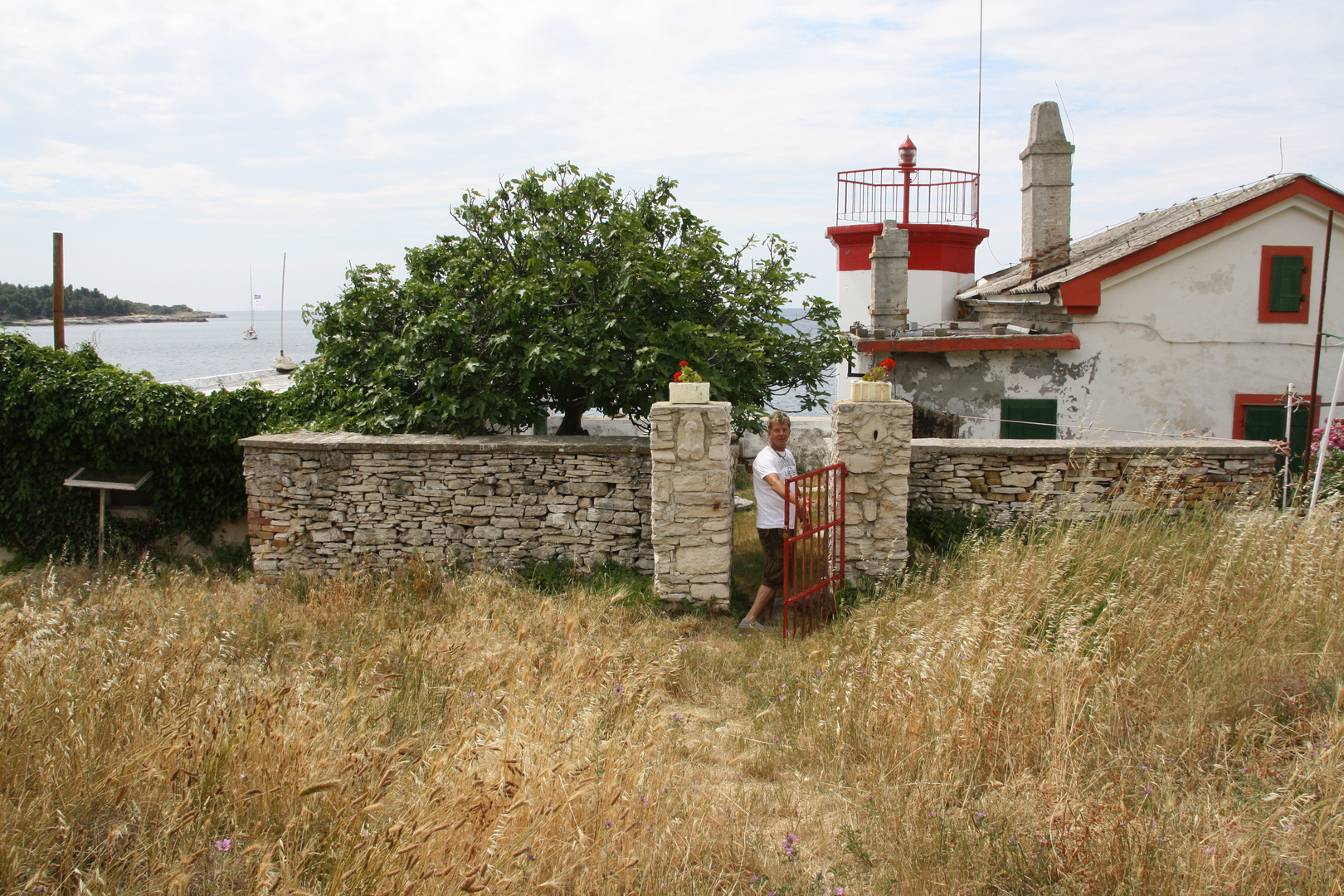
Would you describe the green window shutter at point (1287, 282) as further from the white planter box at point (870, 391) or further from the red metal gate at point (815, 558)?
the red metal gate at point (815, 558)

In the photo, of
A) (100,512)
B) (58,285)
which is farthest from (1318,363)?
(58,285)

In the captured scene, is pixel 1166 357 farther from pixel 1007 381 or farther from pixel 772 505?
pixel 772 505

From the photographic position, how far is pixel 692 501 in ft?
25.4

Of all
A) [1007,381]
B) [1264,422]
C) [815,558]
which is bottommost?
[815,558]

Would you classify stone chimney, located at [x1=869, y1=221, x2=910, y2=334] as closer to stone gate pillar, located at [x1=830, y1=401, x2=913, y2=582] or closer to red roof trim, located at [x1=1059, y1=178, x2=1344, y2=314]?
red roof trim, located at [x1=1059, y1=178, x2=1344, y2=314]

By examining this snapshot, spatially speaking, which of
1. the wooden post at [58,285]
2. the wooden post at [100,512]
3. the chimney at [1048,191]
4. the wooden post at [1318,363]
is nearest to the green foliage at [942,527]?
the wooden post at [1318,363]

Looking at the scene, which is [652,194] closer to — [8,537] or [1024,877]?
[1024,877]

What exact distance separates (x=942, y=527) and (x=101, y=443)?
1075 cm

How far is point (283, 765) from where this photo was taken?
3.83 metres

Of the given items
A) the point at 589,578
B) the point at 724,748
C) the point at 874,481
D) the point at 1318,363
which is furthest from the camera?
the point at 1318,363

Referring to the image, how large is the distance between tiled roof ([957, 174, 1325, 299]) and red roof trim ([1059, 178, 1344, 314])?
0.24 ft

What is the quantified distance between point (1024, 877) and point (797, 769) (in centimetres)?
144

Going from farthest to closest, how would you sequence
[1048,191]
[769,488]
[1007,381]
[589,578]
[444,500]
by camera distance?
[1048,191], [1007,381], [444,500], [589,578], [769,488]

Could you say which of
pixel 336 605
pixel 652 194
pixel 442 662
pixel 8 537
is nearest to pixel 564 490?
pixel 336 605
